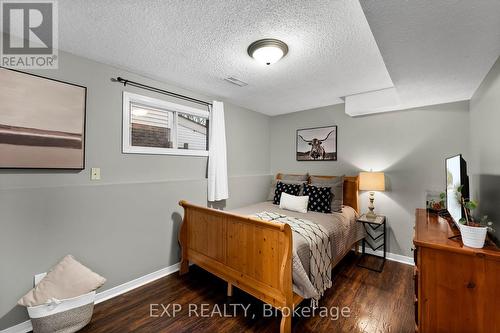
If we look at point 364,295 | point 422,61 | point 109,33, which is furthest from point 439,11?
point 364,295

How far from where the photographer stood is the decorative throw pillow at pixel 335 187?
3.01 meters

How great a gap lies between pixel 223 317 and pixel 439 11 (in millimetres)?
2598

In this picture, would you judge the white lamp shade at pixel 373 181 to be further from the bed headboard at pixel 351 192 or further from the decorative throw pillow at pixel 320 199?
the decorative throw pillow at pixel 320 199

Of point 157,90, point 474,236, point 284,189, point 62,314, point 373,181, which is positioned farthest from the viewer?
point 284,189

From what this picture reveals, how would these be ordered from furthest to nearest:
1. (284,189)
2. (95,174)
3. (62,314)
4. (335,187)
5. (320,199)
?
(284,189)
(335,187)
(320,199)
(95,174)
(62,314)

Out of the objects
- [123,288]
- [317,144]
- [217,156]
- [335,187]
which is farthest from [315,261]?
[317,144]

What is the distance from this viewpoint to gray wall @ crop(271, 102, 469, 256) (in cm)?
277

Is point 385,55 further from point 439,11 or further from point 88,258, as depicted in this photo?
point 88,258

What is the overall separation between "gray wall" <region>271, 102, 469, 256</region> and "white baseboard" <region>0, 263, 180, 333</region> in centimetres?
276

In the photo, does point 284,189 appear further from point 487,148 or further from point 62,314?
point 62,314

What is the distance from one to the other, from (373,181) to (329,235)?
115 centimetres

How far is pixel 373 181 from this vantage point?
291 cm

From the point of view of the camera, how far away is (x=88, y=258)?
2.05m

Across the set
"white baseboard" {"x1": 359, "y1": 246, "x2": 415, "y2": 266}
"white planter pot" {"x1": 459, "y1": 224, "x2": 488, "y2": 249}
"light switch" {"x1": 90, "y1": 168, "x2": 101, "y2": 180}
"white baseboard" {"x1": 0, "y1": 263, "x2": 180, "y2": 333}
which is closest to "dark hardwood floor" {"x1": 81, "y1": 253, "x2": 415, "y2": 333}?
"white baseboard" {"x1": 0, "y1": 263, "x2": 180, "y2": 333}
